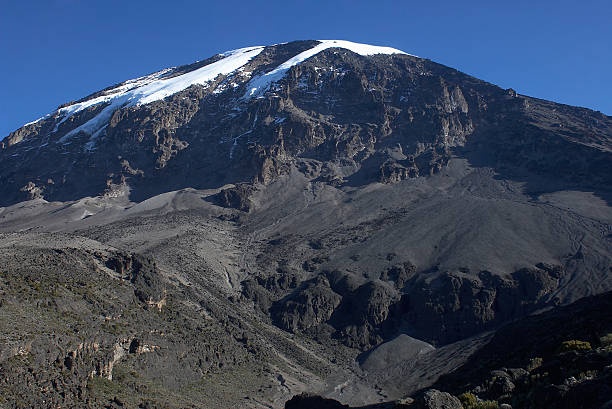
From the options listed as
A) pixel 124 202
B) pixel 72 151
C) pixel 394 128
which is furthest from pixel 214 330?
pixel 72 151

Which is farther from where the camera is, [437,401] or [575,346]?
[575,346]

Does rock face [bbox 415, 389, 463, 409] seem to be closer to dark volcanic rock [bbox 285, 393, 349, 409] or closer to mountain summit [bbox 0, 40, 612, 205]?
dark volcanic rock [bbox 285, 393, 349, 409]

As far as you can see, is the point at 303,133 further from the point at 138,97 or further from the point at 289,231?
the point at 138,97

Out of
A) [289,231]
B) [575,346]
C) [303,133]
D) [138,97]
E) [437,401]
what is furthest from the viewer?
[138,97]

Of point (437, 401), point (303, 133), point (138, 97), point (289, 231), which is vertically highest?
point (138, 97)

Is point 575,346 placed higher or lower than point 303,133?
lower

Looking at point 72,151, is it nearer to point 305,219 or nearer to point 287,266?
point 305,219

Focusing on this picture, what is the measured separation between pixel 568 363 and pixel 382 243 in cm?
7443

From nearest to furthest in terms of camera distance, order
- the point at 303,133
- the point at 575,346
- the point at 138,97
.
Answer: the point at 575,346
the point at 303,133
the point at 138,97

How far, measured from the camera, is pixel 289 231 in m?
107

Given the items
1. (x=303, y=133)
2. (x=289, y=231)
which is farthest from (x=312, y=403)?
(x=303, y=133)

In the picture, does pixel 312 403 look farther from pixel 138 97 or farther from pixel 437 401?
pixel 138 97

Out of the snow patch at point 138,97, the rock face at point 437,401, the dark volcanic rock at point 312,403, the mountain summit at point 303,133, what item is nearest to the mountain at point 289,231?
the mountain summit at point 303,133

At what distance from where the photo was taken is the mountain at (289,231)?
155ft
